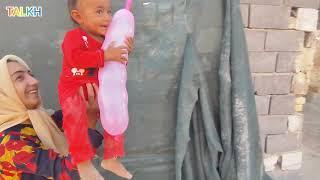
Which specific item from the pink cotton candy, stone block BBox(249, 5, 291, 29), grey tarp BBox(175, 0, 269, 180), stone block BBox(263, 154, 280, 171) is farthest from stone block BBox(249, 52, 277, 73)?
the pink cotton candy

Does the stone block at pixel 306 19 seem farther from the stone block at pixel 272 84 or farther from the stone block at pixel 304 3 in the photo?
the stone block at pixel 272 84

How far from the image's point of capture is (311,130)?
4.81m

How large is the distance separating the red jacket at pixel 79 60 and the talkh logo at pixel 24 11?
23.3 inches

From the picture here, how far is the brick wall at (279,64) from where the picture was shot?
2.78 m

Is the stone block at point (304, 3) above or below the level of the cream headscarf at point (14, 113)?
above

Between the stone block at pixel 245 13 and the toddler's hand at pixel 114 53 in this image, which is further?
the stone block at pixel 245 13

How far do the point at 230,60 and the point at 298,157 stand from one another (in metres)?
1.15

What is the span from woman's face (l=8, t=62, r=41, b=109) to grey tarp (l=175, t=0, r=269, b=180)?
2.85 ft

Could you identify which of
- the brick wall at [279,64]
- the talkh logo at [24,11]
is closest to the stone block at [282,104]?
the brick wall at [279,64]

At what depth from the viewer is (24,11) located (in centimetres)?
220

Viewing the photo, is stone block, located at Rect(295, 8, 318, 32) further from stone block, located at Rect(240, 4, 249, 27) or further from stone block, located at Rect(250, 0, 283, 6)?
stone block, located at Rect(240, 4, 249, 27)

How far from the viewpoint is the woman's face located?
1.76 metres

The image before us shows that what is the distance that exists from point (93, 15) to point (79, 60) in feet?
0.59

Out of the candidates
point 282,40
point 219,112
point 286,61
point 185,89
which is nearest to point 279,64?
point 286,61
